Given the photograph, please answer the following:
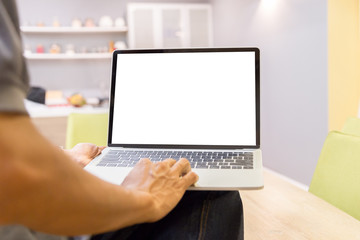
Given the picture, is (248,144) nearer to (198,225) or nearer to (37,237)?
(198,225)

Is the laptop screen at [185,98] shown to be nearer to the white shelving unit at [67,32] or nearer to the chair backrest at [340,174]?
the chair backrest at [340,174]

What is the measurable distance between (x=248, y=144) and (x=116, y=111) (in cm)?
41

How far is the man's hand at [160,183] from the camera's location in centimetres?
62

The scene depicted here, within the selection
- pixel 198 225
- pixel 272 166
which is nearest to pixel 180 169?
pixel 198 225

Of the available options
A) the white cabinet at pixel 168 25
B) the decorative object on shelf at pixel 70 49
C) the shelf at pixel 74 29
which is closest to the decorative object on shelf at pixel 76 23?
the shelf at pixel 74 29

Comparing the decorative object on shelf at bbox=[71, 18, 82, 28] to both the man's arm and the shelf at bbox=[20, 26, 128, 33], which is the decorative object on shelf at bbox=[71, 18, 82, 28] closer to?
the shelf at bbox=[20, 26, 128, 33]

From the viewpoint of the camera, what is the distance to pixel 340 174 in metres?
1.23

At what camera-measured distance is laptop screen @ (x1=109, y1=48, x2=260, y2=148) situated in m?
1.13

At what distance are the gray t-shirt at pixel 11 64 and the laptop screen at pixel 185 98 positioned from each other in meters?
0.75

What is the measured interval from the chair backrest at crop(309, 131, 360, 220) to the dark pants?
54 cm

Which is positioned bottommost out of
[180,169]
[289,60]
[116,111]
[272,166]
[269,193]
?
[272,166]

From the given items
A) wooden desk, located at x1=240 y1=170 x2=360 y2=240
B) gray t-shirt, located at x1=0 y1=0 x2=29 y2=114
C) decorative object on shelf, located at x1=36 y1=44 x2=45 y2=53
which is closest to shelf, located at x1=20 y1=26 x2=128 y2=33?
decorative object on shelf, located at x1=36 y1=44 x2=45 y2=53

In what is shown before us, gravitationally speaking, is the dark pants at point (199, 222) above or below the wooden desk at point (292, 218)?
above

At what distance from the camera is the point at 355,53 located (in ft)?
10.5
